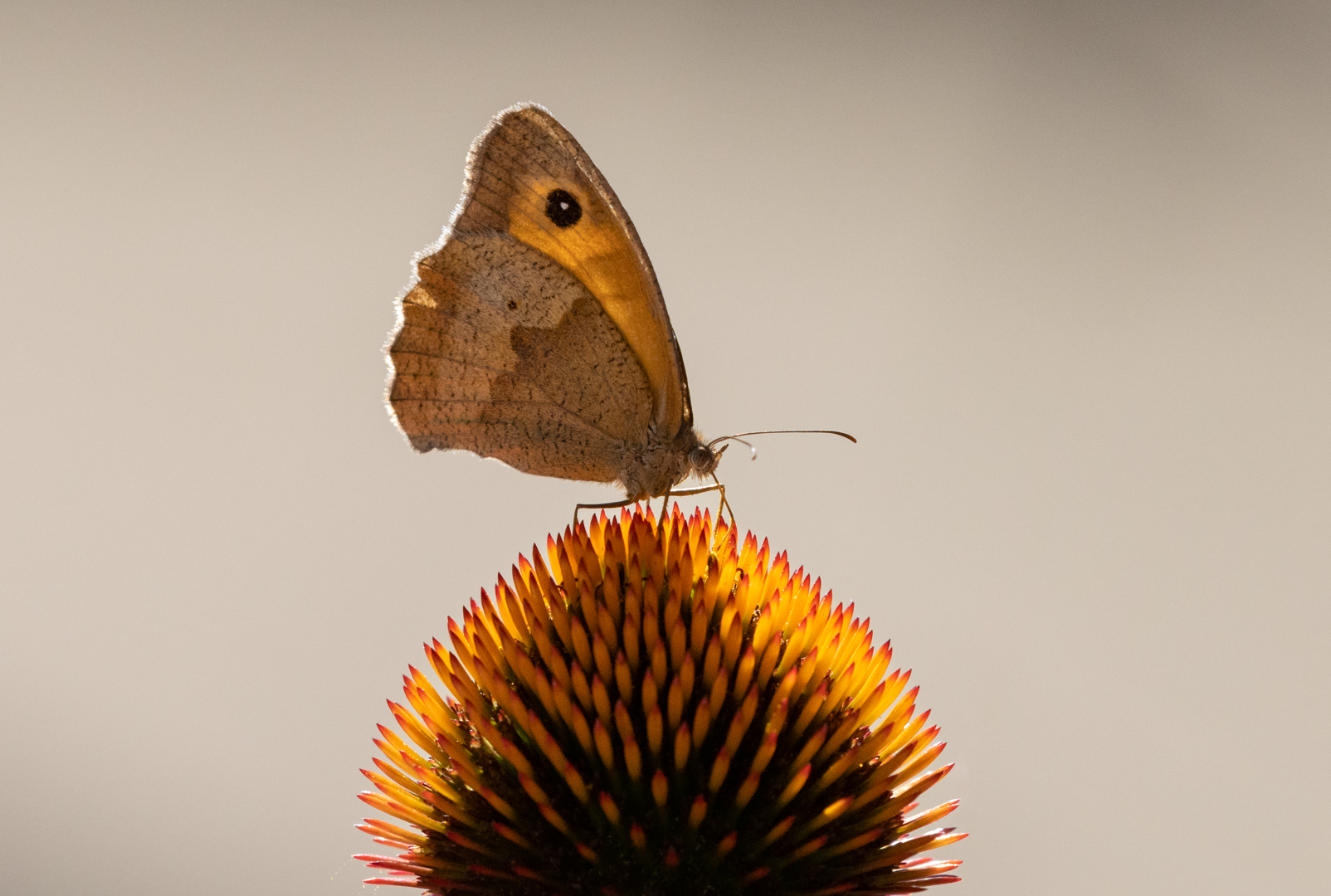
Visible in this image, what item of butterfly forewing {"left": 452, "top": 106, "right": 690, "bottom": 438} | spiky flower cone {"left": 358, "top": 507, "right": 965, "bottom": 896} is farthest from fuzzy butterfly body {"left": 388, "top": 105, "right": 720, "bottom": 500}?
spiky flower cone {"left": 358, "top": 507, "right": 965, "bottom": 896}

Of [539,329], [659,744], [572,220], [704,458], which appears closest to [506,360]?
[539,329]

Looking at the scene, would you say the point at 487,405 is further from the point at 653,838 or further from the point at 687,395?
the point at 653,838

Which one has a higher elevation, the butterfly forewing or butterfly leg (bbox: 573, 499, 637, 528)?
the butterfly forewing

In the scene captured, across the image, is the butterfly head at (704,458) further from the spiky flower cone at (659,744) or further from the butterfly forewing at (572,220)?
the spiky flower cone at (659,744)

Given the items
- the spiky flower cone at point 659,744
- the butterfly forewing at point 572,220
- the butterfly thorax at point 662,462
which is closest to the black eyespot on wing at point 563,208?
the butterfly forewing at point 572,220

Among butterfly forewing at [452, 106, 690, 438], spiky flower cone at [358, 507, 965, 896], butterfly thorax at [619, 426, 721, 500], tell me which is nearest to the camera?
spiky flower cone at [358, 507, 965, 896]

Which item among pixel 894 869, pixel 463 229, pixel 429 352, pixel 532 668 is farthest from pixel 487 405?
pixel 894 869

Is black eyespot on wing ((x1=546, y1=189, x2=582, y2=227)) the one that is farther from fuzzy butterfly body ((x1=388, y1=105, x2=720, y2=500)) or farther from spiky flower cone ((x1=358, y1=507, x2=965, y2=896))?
spiky flower cone ((x1=358, y1=507, x2=965, y2=896))
